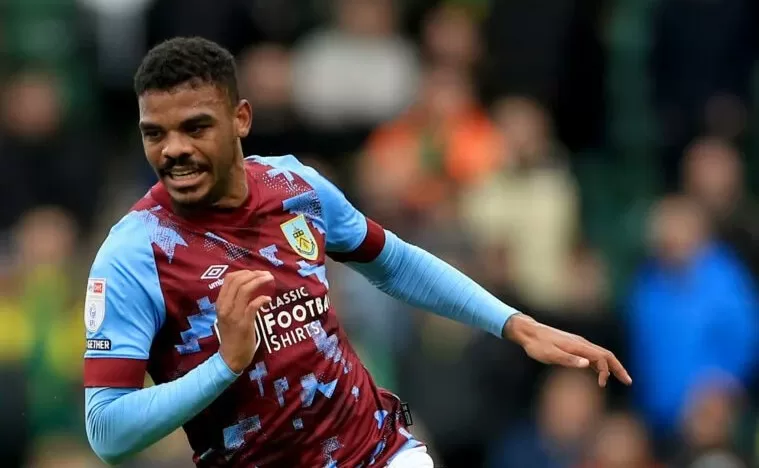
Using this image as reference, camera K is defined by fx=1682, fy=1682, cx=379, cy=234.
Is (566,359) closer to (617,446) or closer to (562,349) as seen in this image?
(562,349)

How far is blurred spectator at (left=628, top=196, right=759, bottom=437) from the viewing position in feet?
33.8

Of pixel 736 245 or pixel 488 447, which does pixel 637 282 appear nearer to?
pixel 736 245

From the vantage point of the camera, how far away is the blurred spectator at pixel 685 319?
33.8ft

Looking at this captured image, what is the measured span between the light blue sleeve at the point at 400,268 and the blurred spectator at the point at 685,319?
4669mm

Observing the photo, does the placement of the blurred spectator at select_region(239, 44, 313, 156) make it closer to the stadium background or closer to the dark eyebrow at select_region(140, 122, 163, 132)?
the stadium background

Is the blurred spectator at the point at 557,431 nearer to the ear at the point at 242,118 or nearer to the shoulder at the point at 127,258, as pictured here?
the ear at the point at 242,118

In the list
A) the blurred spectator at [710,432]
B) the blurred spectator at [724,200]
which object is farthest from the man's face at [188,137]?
the blurred spectator at [724,200]

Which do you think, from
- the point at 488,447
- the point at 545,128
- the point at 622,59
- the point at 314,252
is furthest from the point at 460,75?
the point at 314,252

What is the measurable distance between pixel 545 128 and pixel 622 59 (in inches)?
44.2

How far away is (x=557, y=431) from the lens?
32.1ft

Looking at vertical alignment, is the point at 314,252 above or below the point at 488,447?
above

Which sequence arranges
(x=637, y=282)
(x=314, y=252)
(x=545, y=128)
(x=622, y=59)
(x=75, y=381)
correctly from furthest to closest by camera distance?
(x=622, y=59)
(x=545, y=128)
(x=637, y=282)
(x=75, y=381)
(x=314, y=252)

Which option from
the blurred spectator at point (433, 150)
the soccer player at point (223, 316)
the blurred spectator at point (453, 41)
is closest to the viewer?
the soccer player at point (223, 316)

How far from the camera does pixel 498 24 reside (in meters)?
11.9
